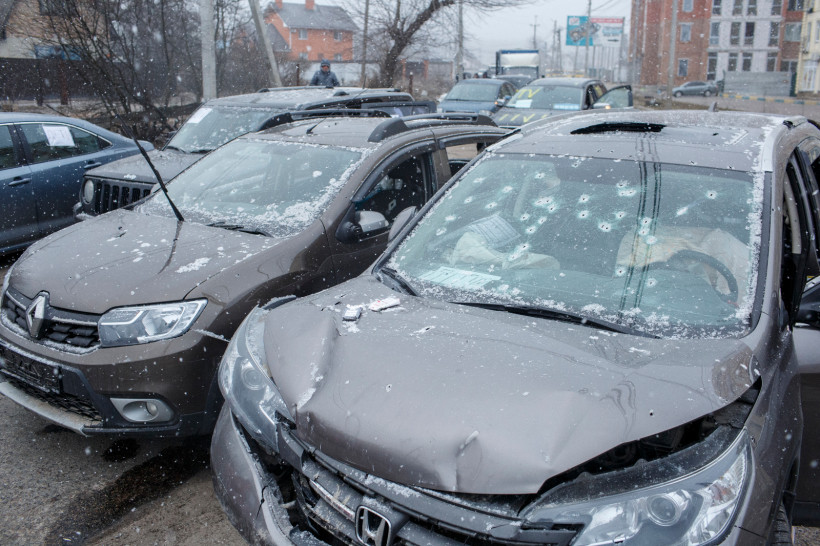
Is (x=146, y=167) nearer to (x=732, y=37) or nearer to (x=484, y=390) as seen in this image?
(x=484, y=390)

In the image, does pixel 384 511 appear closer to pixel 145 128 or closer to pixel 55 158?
pixel 55 158

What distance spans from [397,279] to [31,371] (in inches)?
78.8

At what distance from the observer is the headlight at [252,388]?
2189 millimetres

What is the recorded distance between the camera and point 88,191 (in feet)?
22.1

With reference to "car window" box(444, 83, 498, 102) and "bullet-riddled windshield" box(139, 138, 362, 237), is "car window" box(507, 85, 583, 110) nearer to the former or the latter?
"car window" box(444, 83, 498, 102)

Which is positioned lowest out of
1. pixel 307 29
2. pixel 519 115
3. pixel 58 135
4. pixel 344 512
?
pixel 344 512

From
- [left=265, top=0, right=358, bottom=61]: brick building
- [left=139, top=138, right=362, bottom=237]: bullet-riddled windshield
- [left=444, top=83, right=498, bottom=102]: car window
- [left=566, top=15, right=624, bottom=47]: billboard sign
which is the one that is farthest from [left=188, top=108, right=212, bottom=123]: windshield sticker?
[left=265, top=0, right=358, bottom=61]: brick building

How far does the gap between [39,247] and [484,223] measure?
110 inches

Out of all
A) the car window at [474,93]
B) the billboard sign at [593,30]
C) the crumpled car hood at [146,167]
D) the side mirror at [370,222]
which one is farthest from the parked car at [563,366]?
the billboard sign at [593,30]

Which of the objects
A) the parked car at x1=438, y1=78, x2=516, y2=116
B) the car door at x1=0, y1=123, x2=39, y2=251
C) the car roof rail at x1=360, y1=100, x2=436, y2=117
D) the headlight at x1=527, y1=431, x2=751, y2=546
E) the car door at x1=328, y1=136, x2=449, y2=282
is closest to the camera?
the headlight at x1=527, y1=431, x2=751, y2=546

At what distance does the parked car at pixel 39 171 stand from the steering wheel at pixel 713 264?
6.07 metres

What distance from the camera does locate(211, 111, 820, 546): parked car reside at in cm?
170

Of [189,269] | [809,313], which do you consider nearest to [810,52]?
[809,313]

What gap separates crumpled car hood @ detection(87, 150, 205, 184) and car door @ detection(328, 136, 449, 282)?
2590 millimetres
